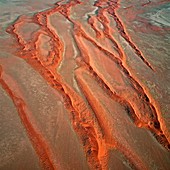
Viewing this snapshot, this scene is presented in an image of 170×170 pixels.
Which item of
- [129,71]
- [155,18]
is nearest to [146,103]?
[129,71]

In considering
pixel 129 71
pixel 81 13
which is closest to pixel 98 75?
pixel 129 71

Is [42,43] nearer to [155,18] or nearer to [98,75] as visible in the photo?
[98,75]

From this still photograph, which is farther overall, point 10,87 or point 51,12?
point 51,12

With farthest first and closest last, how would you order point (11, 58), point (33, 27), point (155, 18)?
point (155, 18), point (33, 27), point (11, 58)

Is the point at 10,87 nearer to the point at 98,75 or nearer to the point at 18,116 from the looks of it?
the point at 18,116

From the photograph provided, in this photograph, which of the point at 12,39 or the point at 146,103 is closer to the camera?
the point at 146,103

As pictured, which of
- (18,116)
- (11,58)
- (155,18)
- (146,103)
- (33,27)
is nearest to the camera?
(18,116)
